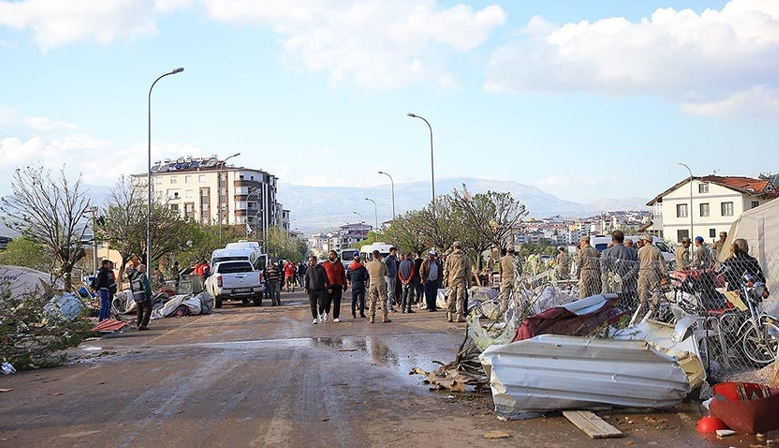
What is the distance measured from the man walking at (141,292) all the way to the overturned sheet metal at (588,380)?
43.9 feet

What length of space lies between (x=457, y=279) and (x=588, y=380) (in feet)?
36.6

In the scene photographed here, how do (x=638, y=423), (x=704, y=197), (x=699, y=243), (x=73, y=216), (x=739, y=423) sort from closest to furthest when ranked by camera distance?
(x=739, y=423)
(x=638, y=423)
(x=699, y=243)
(x=73, y=216)
(x=704, y=197)

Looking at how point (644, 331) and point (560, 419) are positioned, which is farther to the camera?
point (644, 331)

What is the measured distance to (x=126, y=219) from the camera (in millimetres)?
42250

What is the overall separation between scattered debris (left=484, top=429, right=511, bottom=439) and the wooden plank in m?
0.68

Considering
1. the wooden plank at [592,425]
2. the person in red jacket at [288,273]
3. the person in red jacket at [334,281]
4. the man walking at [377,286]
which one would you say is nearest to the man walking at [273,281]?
the person in red jacket at [334,281]

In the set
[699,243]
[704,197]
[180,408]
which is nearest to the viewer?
[180,408]

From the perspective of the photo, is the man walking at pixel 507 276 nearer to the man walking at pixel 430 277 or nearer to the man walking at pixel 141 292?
the man walking at pixel 430 277

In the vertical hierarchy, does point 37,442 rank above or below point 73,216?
below

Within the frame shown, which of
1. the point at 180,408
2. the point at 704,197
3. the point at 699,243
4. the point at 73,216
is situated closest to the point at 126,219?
the point at 73,216

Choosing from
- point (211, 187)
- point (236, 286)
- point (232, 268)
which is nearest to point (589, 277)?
point (236, 286)

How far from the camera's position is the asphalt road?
7375 millimetres

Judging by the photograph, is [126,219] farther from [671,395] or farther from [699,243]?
[671,395]

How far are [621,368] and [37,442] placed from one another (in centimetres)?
562
